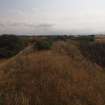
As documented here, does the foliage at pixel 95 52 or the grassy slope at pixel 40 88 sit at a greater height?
the grassy slope at pixel 40 88

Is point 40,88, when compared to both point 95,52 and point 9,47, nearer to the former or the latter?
point 9,47

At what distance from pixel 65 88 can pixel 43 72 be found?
82.2 inches

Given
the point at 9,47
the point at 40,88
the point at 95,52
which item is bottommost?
the point at 95,52

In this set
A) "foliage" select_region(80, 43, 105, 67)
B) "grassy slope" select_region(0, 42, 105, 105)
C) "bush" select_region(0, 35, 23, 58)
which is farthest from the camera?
"foliage" select_region(80, 43, 105, 67)

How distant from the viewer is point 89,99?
9680 mm

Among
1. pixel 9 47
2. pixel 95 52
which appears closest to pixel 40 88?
pixel 9 47

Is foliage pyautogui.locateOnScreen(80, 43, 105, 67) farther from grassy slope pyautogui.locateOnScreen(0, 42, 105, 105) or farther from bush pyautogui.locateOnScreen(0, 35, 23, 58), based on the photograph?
grassy slope pyautogui.locateOnScreen(0, 42, 105, 105)

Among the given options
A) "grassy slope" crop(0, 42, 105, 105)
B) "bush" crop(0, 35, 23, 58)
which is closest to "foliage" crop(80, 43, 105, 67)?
"bush" crop(0, 35, 23, 58)

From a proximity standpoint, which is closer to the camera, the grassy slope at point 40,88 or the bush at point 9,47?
the grassy slope at point 40,88

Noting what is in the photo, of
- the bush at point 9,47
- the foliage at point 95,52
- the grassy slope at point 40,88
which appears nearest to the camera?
the grassy slope at point 40,88

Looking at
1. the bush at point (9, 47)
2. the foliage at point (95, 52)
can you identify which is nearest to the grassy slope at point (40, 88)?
the bush at point (9, 47)

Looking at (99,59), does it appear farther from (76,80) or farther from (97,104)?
(97,104)

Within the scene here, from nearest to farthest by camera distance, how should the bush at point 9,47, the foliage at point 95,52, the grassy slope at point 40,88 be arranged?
the grassy slope at point 40,88
the bush at point 9,47
the foliage at point 95,52

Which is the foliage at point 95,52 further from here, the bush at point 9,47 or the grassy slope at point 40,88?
the grassy slope at point 40,88
